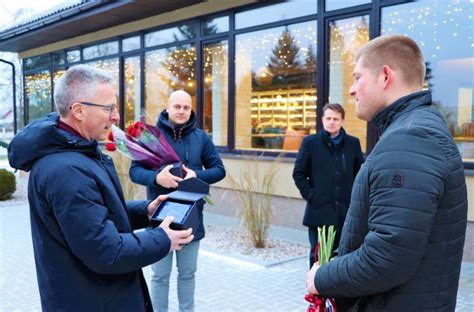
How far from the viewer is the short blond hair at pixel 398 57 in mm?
1695

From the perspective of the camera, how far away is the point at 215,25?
962 cm

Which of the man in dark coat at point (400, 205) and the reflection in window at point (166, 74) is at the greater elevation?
the reflection in window at point (166, 74)

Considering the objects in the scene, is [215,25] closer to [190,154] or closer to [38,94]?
[190,154]

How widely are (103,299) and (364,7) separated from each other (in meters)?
6.41

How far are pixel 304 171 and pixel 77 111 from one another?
3117 millimetres

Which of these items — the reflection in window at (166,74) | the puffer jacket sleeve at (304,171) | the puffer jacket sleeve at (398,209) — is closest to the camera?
the puffer jacket sleeve at (398,209)

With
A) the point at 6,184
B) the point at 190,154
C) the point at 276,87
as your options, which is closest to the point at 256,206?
the point at 190,154

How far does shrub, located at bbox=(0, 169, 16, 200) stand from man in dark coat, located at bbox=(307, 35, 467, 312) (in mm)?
11051

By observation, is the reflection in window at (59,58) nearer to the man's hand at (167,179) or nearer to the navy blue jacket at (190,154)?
the navy blue jacket at (190,154)

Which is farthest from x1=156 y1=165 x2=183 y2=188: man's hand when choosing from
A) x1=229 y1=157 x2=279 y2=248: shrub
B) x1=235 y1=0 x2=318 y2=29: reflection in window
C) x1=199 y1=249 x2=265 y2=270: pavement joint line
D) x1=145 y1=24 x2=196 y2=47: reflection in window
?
x1=145 y1=24 x2=196 y2=47: reflection in window

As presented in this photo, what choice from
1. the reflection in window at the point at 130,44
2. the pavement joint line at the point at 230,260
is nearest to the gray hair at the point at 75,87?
the pavement joint line at the point at 230,260

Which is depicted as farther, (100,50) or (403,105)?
(100,50)

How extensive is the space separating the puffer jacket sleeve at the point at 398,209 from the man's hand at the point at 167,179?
1.64 meters

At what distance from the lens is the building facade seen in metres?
6.66
